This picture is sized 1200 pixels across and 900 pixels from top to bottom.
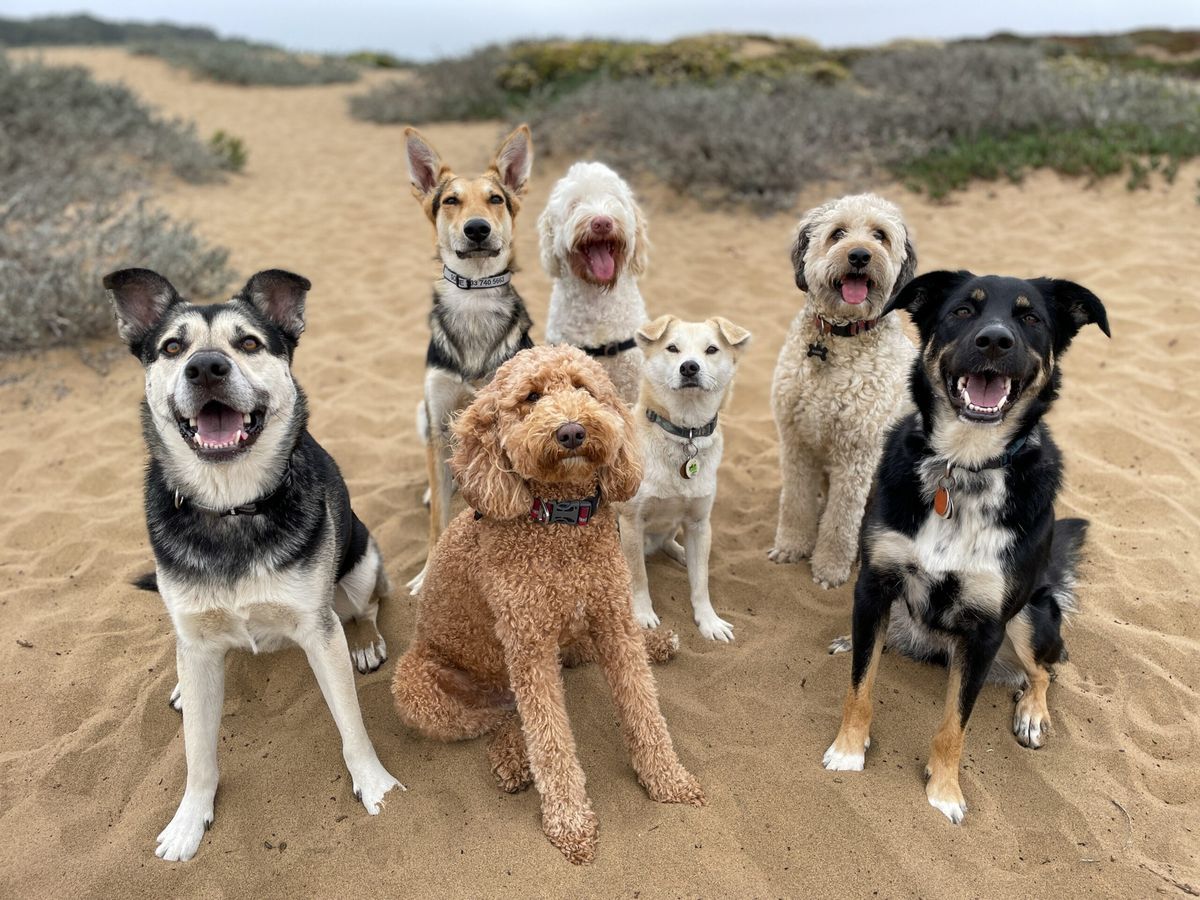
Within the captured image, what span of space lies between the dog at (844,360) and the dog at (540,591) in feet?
4.84

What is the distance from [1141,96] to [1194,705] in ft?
34.4

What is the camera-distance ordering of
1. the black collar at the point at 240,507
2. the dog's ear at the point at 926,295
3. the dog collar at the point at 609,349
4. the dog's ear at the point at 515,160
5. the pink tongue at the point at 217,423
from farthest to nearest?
the dog collar at the point at 609,349 → the dog's ear at the point at 515,160 → the dog's ear at the point at 926,295 → the black collar at the point at 240,507 → the pink tongue at the point at 217,423

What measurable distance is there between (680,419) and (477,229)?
1.35 metres

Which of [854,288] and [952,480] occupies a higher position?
[854,288]

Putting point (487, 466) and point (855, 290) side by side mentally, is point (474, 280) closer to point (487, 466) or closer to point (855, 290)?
point (487, 466)

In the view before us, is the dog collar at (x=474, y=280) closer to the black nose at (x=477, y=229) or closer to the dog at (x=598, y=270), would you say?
the black nose at (x=477, y=229)

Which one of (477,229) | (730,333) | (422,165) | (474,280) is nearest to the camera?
(730,333)

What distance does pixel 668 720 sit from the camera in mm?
3115

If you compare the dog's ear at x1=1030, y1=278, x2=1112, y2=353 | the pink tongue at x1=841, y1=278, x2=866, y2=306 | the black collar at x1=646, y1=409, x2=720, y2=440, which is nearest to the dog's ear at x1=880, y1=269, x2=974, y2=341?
the dog's ear at x1=1030, y1=278, x2=1112, y2=353

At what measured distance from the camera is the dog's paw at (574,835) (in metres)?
2.50

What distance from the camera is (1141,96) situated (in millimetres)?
10164

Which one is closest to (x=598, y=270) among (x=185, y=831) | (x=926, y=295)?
(x=926, y=295)

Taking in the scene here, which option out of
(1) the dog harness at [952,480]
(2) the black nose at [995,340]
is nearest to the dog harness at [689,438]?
(1) the dog harness at [952,480]

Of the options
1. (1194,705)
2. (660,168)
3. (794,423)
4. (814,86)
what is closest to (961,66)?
(814,86)
